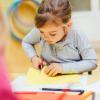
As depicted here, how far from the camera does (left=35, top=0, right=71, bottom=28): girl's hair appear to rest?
754 mm

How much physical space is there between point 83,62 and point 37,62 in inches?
5.8

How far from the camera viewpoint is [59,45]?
0.83 m

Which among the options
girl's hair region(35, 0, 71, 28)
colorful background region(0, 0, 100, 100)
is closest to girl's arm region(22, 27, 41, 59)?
girl's hair region(35, 0, 71, 28)

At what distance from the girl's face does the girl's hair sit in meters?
0.01

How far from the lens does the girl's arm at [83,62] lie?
0.77m

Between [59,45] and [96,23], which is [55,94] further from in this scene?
Result: [96,23]

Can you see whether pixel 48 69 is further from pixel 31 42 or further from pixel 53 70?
pixel 31 42

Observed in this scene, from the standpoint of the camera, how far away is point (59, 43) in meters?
0.82

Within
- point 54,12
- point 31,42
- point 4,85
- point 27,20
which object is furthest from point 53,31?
point 27,20

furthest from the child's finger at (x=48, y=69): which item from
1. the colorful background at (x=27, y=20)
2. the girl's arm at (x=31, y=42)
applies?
the colorful background at (x=27, y=20)

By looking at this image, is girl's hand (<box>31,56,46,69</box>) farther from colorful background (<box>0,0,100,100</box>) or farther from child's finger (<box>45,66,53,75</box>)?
colorful background (<box>0,0,100,100</box>)

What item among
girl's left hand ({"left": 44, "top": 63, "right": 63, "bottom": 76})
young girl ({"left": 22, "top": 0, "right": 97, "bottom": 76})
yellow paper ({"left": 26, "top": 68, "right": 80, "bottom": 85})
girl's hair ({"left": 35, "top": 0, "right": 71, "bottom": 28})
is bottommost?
yellow paper ({"left": 26, "top": 68, "right": 80, "bottom": 85})

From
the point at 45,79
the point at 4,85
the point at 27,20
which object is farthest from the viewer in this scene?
the point at 27,20

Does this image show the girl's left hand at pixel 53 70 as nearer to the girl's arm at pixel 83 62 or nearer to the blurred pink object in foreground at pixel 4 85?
the girl's arm at pixel 83 62
